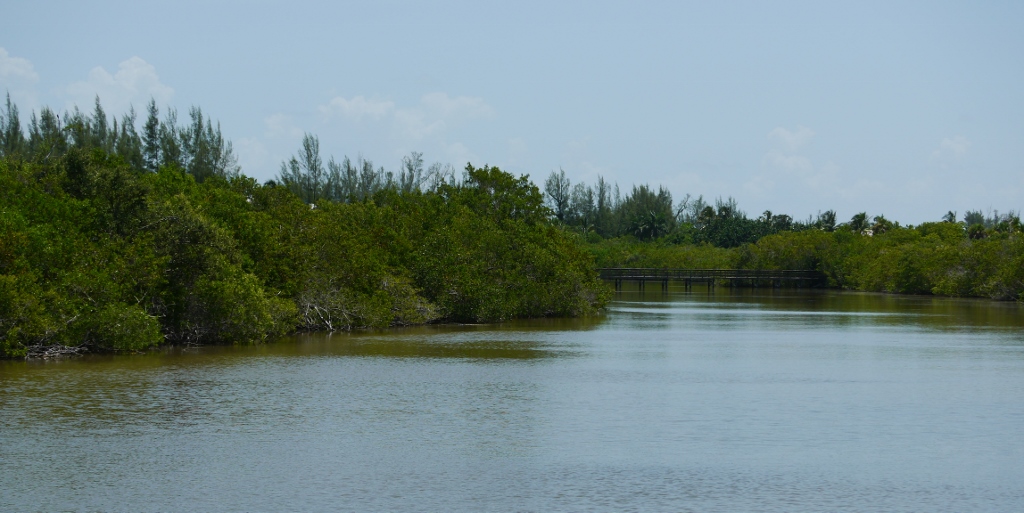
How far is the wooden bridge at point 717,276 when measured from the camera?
371 feet

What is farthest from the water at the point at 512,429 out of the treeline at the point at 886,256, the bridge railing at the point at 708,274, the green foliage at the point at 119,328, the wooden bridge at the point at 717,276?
the wooden bridge at the point at 717,276

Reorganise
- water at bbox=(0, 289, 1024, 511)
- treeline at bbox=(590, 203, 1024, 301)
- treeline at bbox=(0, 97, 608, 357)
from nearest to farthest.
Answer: water at bbox=(0, 289, 1024, 511), treeline at bbox=(0, 97, 608, 357), treeline at bbox=(590, 203, 1024, 301)

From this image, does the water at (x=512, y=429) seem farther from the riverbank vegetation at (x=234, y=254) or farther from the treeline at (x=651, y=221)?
the treeline at (x=651, y=221)

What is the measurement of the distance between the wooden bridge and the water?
237ft

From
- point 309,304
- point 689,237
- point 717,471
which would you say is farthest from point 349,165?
point 717,471

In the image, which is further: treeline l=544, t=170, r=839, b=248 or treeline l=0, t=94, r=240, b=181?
treeline l=544, t=170, r=839, b=248

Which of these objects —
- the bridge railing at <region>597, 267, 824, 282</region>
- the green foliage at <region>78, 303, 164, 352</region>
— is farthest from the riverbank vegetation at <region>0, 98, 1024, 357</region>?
the bridge railing at <region>597, 267, 824, 282</region>

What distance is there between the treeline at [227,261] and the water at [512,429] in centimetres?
149

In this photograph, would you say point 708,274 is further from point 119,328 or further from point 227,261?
point 119,328

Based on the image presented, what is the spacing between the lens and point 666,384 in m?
30.0

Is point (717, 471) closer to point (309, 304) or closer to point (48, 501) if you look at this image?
point (48, 501)

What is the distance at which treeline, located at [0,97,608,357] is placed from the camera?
3312 cm

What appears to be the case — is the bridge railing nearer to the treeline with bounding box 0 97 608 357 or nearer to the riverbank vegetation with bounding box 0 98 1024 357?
the riverbank vegetation with bounding box 0 98 1024 357

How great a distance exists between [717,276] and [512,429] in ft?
317
